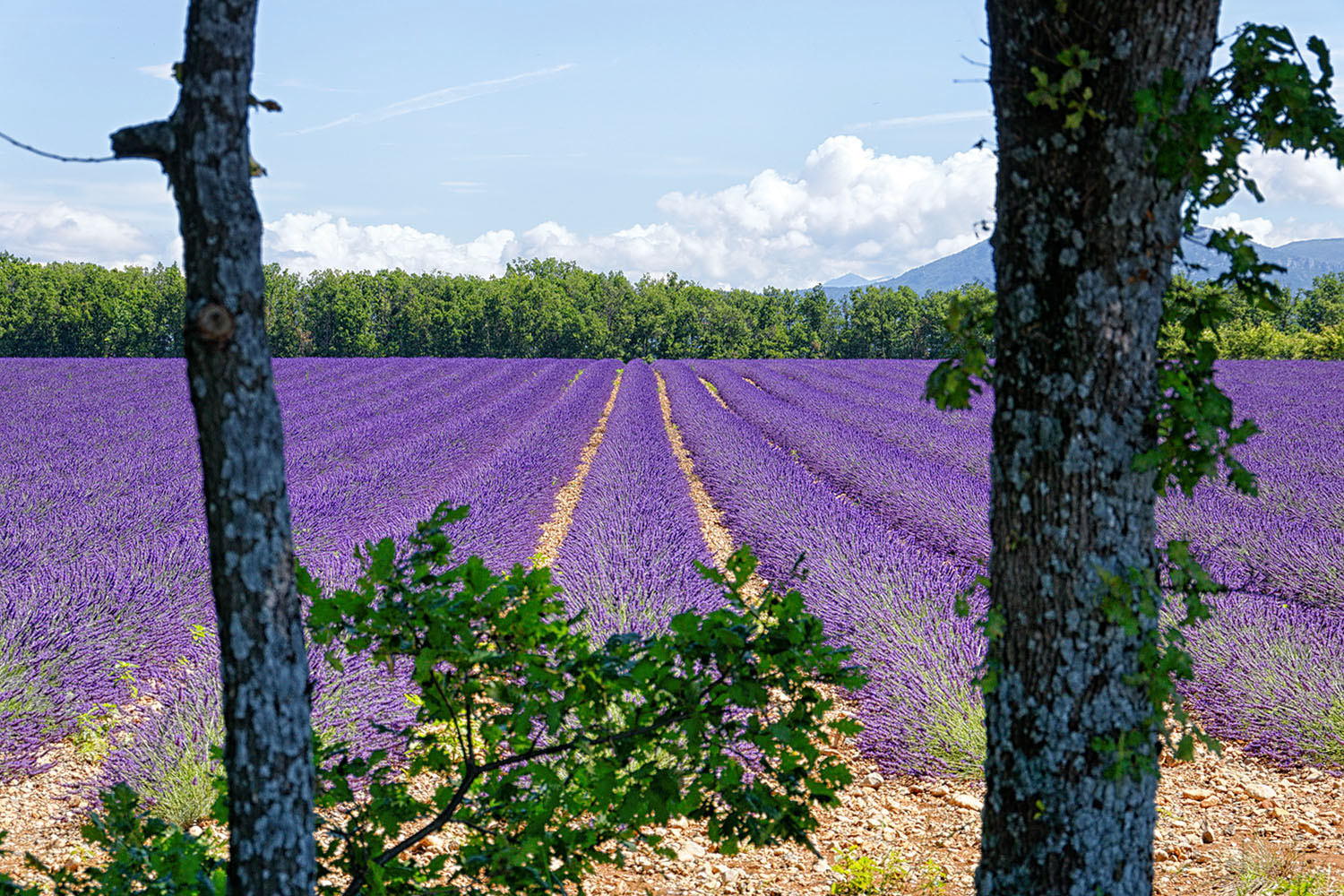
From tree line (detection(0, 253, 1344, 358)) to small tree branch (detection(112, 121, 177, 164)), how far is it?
120ft

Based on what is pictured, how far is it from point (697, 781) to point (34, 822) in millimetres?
2682

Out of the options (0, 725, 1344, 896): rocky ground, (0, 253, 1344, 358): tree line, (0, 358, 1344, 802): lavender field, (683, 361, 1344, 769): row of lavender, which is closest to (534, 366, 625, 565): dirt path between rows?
(0, 358, 1344, 802): lavender field

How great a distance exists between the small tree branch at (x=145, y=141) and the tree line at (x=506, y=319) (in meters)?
36.5

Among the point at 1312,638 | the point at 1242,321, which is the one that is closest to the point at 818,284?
the point at 1242,321

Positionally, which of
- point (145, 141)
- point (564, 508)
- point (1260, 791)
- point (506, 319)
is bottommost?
point (1260, 791)

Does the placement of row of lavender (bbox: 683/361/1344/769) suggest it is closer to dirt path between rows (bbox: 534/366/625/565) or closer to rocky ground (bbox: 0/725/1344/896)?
rocky ground (bbox: 0/725/1344/896)

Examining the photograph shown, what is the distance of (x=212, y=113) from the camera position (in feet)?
4.08

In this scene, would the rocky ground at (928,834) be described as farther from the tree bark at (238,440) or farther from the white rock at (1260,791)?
the tree bark at (238,440)

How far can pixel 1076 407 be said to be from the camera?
1.46 m

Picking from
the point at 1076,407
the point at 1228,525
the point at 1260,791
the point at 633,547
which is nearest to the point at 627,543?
the point at 633,547

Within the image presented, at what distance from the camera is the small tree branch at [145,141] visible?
1.23 meters

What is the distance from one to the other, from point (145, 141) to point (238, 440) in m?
0.43

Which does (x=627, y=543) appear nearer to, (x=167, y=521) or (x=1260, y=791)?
(x=167, y=521)

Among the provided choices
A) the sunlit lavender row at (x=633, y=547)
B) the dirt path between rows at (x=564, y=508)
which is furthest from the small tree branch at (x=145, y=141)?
the dirt path between rows at (x=564, y=508)
